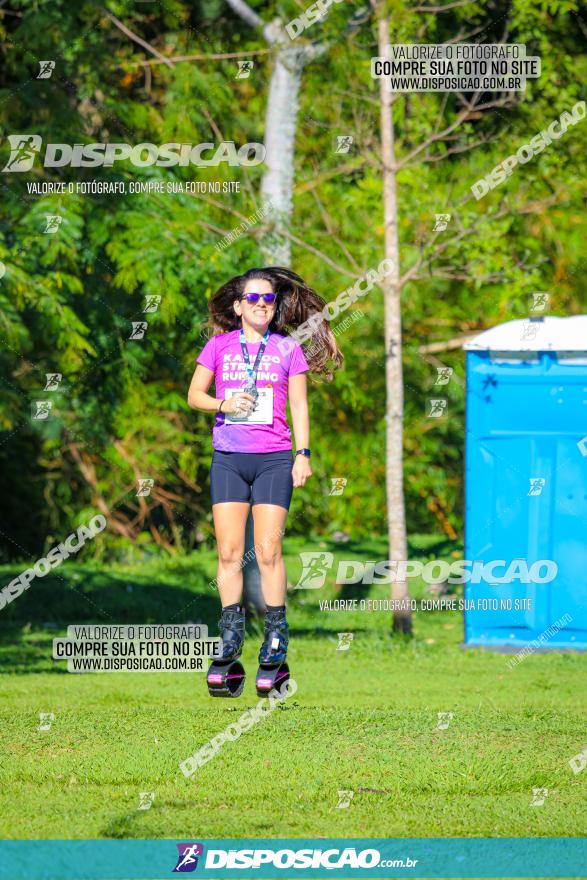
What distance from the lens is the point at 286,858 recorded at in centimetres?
501

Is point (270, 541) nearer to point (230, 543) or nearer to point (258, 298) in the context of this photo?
point (230, 543)

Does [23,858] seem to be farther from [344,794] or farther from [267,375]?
[267,375]

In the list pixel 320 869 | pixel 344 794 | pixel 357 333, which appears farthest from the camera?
pixel 357 333

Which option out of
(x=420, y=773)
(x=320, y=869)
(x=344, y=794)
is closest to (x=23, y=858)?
(x=320, y=869)

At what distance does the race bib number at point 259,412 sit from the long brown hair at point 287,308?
0.37 meters

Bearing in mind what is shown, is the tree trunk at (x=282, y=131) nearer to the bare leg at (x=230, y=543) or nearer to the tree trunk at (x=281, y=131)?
the tree trunk at (x=281, y=131)

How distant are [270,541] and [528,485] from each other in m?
5.35

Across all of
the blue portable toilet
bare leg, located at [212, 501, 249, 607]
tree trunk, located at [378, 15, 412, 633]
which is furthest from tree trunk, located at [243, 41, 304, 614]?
bare leg, located at [212, 501, 249, 607]

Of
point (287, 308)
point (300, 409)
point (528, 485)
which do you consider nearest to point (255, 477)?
point (300, 409)

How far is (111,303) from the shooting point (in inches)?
508

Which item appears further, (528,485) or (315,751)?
(528,485)

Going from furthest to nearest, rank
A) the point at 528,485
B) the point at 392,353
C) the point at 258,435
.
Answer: the point at 392,353
the point at 528,485
the point at 258,435

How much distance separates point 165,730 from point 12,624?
687 cm

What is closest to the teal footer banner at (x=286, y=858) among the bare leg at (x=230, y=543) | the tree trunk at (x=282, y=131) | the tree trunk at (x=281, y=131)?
the bare leg at (x=230, y=543)
